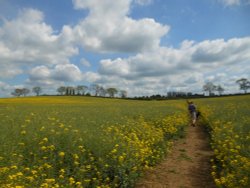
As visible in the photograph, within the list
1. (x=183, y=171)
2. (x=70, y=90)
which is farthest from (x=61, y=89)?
(x=183, y=171)

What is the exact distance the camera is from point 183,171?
843 centimetres

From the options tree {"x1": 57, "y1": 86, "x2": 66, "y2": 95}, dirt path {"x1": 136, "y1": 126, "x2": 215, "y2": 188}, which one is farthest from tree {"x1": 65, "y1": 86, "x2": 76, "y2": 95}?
dirt path {"x1": 136, "y1": 126, "x2": 215, "y2": 188}

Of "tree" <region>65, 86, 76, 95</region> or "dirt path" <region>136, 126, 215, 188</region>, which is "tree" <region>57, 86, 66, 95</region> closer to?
"tree" <region>65, 86, 76, 95</region>

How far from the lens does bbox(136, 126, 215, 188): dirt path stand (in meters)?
7.36

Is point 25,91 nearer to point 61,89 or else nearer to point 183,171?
point 61,89

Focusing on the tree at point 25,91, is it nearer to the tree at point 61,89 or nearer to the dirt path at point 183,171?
the tree at point 61,89

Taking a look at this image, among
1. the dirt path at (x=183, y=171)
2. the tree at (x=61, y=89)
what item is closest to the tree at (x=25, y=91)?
the tree at (x=61, y=89)

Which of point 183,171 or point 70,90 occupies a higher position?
point 70,90

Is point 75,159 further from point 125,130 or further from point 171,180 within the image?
point 125,130

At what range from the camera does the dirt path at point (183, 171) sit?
24.2 feet

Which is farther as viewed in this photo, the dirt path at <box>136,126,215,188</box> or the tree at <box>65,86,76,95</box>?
the tree at <box>65,86,76,95</box>

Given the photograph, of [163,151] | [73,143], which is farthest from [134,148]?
[163,151]

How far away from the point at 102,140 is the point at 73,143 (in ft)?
3.00

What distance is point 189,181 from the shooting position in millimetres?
7543
